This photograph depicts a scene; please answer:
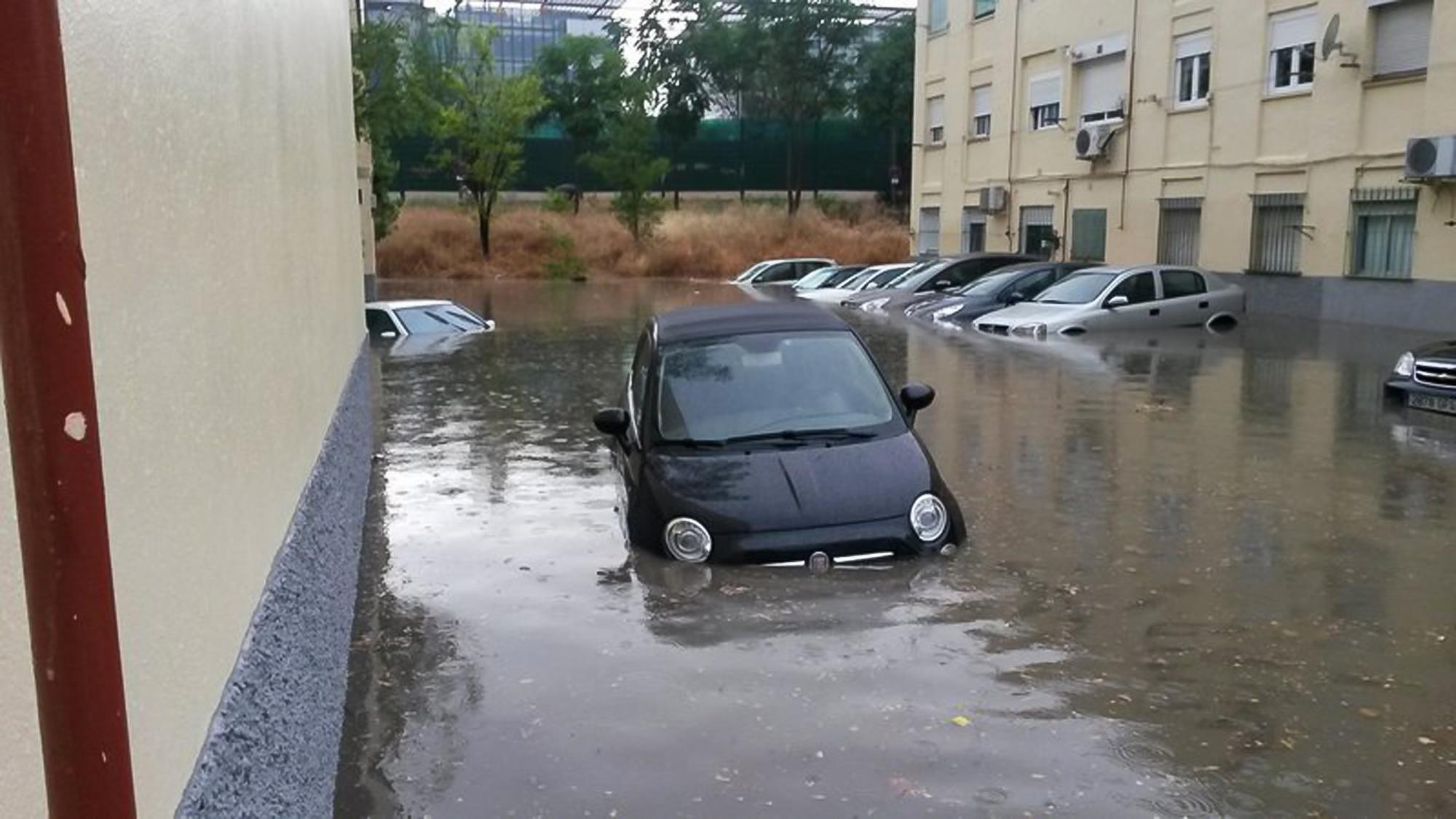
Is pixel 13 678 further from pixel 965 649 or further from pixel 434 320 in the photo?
pixel 434 320

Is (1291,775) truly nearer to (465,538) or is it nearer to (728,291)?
(465,538)

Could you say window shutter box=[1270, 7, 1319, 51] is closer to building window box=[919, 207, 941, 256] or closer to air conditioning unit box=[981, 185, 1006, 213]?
air conditioning unit box=[981, 185, 1006, 213]

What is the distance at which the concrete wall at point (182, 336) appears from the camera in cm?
195

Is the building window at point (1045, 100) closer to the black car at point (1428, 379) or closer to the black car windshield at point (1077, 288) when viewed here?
the black car windshield at point (1077, 288)

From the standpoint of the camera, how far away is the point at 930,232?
137 feet

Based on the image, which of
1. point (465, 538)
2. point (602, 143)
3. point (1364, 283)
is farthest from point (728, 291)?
point (465, 538)

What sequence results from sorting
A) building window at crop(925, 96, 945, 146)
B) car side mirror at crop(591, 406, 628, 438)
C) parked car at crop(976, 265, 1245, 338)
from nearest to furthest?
car side mirror at crop(591, 406, 628, 438) → parked car at crop(976, 265, 1245, 338) → building window at crop(925, 96, 945, 146)

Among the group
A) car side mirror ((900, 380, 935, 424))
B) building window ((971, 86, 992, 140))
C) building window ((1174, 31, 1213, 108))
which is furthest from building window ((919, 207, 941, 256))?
car side mirror ((900, 380, 935, 424))

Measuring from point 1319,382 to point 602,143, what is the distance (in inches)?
1880

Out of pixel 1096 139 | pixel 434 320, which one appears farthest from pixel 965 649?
pixel 1096 139

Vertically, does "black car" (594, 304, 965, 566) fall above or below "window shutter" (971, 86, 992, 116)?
below

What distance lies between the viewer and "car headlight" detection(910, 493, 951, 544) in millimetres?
7305

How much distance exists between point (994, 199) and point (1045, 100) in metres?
3.14

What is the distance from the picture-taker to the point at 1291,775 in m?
4.66
